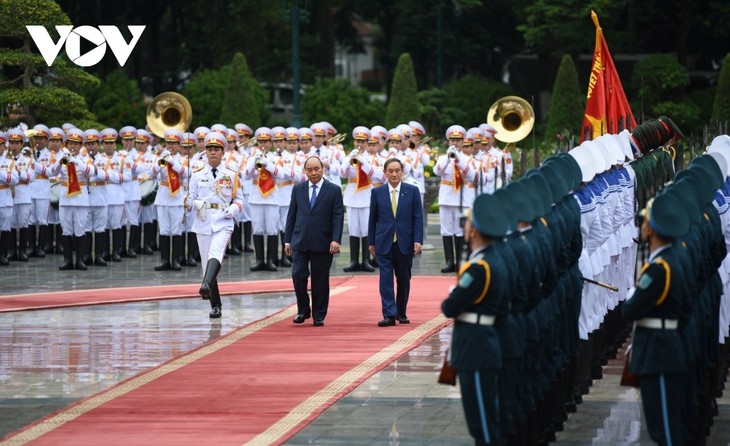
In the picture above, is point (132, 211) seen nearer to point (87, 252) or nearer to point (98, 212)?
point (98, 212)

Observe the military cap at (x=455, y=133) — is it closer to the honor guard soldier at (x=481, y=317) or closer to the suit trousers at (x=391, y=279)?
the suit trousers at (x=391, y=279)

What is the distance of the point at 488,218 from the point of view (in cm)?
939

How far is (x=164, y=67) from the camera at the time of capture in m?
53.5

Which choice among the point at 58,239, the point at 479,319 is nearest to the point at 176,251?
the point at 58,239

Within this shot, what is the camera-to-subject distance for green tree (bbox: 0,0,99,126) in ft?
83.4

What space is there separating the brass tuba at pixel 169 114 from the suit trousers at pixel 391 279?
33.0 ft

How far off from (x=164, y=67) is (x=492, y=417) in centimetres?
4503

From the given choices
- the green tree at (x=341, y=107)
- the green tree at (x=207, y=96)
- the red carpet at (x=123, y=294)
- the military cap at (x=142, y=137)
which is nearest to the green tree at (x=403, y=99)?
the green tree at (x=341, y=107)

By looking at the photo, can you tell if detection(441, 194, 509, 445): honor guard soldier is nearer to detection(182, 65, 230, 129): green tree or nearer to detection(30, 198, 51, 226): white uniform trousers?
detection(30, 198, 51, 226): white uniform trousers

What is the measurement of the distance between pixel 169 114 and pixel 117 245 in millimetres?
2707

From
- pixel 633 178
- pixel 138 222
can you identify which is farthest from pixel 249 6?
pixel 633 178

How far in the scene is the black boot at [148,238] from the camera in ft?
84.1

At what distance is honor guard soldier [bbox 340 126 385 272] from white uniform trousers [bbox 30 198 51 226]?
489 cm

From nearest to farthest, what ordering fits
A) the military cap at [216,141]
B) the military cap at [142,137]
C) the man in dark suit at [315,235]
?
the man in dark suit at [315,235] < the military cap at [216,141] < the military cap at [142,137]
